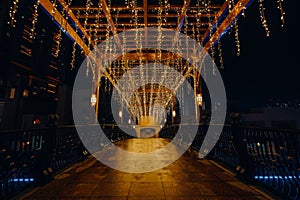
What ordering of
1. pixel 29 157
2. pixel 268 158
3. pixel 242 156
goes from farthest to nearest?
pixel 242 156, pixel 29 157, pixel 268 158

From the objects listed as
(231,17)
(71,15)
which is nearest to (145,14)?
(71,15)

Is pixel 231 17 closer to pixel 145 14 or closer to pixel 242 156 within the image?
pixel 145 14

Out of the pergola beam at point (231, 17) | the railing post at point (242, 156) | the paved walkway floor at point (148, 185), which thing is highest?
the pergola beam at point (231, 17)

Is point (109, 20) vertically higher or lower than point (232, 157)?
higher

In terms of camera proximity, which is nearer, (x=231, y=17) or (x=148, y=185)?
(x=148, y=185)

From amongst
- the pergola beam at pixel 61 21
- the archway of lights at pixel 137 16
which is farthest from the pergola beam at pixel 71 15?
the pergola beam at pixel 61 21

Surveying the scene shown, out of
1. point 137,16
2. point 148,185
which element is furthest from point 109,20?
point 148,185

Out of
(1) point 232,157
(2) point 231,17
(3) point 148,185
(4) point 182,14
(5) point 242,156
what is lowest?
(3) point 148,185

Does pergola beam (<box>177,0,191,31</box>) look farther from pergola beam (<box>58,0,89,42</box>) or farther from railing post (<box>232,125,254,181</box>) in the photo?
railing post (<box>232,125,254,181</box>)

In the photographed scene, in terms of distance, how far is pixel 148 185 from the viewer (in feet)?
7.64

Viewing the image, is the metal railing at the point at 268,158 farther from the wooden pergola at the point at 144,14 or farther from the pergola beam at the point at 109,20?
the pergola beam at the point at 109,20

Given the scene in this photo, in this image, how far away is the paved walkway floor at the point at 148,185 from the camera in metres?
2.00

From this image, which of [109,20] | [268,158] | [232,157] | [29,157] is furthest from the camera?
[109,20]

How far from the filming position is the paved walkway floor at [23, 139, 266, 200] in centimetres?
200
